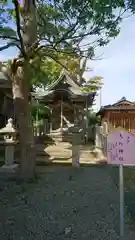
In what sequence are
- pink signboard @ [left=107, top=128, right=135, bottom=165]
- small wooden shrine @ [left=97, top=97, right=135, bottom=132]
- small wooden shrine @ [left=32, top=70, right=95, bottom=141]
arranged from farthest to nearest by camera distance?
1. small wooden shrine @ [left=97, top=97, right=135, bottom=132]
2. small wooden shrine @ [left=32, top=70, right=95, bottom=141]
3. pink signboard @ [left=107, top=128, right=135, bottom=165]

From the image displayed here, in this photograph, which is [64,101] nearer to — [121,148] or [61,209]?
[61,209]

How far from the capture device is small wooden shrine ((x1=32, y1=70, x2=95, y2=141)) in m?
19.9

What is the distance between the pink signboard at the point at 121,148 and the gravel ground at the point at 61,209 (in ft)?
4.44

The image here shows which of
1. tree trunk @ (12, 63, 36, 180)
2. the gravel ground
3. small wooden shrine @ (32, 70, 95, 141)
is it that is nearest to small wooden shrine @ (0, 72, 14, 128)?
small wooden shrine @ (32, 70, 95, 141)

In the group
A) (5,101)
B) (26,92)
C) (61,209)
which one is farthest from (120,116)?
(61,209)

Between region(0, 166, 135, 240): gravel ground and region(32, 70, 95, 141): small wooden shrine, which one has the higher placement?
region(32, 70, 95, 141): small wooden shrine

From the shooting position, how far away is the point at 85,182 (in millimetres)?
8797

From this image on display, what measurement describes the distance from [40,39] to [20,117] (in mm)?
2356

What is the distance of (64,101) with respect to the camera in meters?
21.0

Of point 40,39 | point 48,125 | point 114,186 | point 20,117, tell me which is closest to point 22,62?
point 40,39

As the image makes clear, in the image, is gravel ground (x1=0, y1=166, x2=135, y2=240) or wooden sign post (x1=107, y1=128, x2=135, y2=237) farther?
gravel ground (x1=0, y1=166, x2=135, y2=240)

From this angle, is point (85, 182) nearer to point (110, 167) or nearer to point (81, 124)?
point (110, 167)

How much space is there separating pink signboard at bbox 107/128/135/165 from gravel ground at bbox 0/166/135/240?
1355 mm

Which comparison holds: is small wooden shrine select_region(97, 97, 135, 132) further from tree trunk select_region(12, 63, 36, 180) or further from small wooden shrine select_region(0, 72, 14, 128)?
tree trunk select_region(12, 63, 36, 180)
